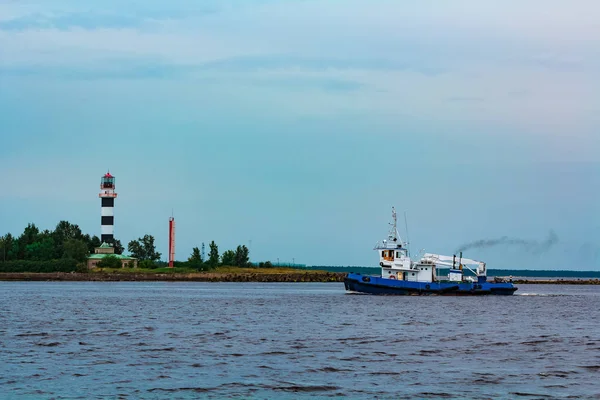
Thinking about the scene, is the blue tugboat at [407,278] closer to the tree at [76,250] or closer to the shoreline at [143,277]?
the shoreline at [143,277]

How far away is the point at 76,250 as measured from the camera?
194750 mm

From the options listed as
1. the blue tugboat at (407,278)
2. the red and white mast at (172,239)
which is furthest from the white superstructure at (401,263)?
the red and white mast at (172,239)

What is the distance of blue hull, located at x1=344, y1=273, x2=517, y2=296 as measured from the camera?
316 feet

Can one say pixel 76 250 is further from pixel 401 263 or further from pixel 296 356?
pixel 296 356

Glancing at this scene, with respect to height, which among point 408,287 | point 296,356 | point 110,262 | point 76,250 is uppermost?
point 76,250

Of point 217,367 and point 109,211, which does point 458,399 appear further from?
point 109,211

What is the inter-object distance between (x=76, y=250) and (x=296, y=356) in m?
163

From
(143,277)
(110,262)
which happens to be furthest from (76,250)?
(143,277)

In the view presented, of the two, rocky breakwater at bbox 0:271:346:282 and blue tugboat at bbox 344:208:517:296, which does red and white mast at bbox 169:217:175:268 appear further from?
blue tugboat at bbox 344:208:517:296

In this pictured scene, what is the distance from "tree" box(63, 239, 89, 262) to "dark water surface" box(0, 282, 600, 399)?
12860cm

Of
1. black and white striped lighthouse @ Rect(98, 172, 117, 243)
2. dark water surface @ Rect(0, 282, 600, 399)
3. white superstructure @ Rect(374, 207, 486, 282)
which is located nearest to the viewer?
dark water surface @ Rect(0, 282, 600, 399)

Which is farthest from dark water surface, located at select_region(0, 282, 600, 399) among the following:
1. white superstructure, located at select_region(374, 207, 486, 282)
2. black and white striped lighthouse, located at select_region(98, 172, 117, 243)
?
black and white striped lighthouse, located at select_region(98, 172, 117, 243)

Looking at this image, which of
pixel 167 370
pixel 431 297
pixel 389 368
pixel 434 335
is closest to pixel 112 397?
pixel 167 370

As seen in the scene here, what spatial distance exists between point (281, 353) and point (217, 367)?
18.8ft
